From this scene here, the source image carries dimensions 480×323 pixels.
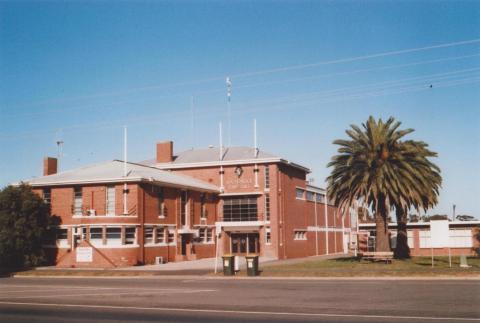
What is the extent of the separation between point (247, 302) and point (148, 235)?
27.6 meters

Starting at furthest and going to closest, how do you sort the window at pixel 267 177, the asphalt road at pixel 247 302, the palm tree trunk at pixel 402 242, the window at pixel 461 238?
the window at pixel 461 238
the window at pixel 267 177
the palm tree trunk at pixel 402 242
the asphalt road at pixel 247 302

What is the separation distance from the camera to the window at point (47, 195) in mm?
46094

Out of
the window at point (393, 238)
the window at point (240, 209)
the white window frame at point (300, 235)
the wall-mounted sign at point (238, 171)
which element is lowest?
the window at point (393, 238)

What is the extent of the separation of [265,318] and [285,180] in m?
41.3

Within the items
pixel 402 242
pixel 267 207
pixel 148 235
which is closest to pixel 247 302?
pixel 148 235

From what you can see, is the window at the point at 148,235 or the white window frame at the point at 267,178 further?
the white window frame at the point at 267,178

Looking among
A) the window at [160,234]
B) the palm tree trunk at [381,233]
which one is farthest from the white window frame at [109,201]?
the palm tree trunk at [381,233]

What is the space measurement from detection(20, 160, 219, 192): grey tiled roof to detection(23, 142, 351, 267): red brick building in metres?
0.10

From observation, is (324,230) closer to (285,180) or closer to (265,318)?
(285,180)

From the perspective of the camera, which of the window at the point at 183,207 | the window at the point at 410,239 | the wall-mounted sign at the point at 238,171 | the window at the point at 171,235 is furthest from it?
the window at the point at 410,239

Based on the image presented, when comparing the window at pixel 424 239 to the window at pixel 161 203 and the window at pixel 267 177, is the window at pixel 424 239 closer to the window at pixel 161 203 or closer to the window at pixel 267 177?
the window at pixel 267 177

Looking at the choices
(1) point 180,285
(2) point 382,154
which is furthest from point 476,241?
(1) point 180,285

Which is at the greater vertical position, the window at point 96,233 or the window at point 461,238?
the window at point 96,233

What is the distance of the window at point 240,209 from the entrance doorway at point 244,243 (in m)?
1.64
